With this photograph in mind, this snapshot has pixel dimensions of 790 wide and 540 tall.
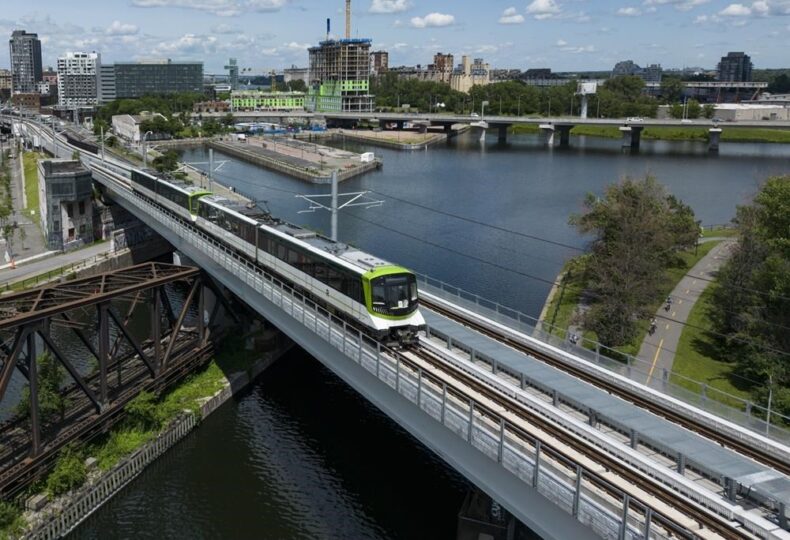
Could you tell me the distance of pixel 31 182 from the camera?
275ft

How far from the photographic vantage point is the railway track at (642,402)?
712 inches

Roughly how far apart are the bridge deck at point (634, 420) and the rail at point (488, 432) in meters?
2.52

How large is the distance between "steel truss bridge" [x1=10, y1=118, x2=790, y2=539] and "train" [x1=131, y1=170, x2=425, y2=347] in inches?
30.3

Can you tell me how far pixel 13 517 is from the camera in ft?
70.0

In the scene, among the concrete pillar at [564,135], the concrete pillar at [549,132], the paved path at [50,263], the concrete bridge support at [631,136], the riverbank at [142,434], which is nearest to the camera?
the riverbank at [142,434]

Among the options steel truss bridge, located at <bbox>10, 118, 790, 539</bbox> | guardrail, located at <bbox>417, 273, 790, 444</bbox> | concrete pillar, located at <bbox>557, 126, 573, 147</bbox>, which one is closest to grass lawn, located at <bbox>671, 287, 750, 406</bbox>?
guardrail, located at <bbox>417, 273, 790, 444</bbox>

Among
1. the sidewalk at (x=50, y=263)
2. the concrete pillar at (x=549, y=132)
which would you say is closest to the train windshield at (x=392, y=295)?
the sidewalk at (x=50, y=263)

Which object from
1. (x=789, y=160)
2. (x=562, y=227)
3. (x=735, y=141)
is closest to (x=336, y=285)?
(x=562, y=227)

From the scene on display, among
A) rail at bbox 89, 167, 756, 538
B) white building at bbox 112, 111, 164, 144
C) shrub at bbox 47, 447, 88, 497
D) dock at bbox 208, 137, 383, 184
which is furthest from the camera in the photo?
white building at bbox 112, 111, 164, 144

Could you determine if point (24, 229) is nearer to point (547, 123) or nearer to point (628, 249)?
point (628, 249)

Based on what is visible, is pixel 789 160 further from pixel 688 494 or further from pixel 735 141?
pixel 688 494

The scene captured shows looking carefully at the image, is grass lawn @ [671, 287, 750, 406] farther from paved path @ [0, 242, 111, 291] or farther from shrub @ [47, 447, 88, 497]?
Answer: paved path @ [0, 242, 111, 291]

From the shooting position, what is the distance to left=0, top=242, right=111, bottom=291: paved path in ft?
148

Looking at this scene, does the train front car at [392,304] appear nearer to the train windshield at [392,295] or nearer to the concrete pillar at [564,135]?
the train windshield at [392,295]
